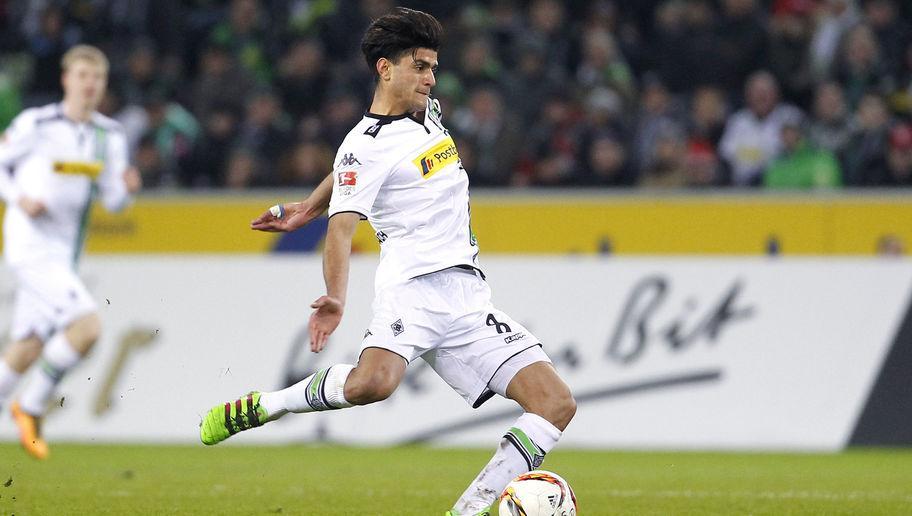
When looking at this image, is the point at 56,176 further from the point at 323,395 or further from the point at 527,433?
the point at 527,433

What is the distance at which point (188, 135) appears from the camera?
50.6ft

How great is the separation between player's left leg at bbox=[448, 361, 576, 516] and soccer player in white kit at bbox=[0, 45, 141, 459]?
5.03m

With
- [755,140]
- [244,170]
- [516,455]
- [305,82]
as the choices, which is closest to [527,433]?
[516,455]

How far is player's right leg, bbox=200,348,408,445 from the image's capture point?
5973 mm

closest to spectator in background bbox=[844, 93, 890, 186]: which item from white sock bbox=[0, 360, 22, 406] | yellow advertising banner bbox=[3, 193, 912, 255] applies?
yellow advertising banner bbox=[3, 193, 912, 255]

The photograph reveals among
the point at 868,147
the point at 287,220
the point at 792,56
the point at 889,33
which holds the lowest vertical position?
the point at 868,147

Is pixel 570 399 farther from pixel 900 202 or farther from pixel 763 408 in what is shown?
pixel 900 202

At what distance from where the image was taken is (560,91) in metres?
14.8

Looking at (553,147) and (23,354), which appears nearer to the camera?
(23,354)

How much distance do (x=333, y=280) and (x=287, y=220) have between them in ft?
2.20

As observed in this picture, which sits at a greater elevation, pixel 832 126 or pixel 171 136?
pixel 832 126

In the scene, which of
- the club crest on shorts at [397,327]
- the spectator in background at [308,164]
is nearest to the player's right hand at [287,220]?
the club crest on shorts at [397,327]

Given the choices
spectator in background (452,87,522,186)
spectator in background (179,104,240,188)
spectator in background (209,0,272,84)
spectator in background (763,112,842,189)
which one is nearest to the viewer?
spectator in background (763,112,842,189)

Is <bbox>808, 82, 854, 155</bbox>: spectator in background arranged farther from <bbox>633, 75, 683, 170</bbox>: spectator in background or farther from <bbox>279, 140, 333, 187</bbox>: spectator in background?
<bbox>279, 140, 333, 187</bbox>: spectator in background
